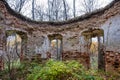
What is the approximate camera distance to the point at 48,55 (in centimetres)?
1207

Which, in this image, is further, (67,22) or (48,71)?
(67,22)

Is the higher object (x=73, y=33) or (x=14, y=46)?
(x=73, y=33)

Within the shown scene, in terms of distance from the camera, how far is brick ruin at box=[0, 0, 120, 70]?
28.6 ft

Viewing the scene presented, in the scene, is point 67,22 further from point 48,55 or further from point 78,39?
point 48,55

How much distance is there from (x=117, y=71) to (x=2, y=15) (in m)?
5.80

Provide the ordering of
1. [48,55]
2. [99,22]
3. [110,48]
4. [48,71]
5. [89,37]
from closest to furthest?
1. [48,71]
2. [110,48]
3. [99,22]
4. [89,37]
5. [48,55]

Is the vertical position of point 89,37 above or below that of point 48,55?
above

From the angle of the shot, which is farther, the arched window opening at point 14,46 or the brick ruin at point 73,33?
the brick ruin at point 73,33

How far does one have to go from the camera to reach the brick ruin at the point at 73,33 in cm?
872

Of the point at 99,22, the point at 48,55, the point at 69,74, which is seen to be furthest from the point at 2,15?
the point at 69,74

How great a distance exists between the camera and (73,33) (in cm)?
1163

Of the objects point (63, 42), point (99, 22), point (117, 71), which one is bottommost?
point (117, 71)

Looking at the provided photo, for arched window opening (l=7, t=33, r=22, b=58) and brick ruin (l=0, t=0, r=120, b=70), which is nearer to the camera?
arched window opening (l=7, t=33, r=22, b=58)

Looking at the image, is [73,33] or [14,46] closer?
[14,46]
